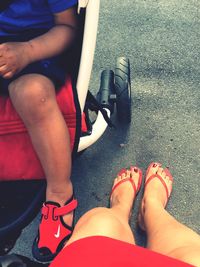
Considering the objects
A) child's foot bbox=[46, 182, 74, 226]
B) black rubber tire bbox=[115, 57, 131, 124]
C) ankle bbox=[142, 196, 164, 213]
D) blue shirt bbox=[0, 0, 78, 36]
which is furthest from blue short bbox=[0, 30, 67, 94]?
ankle bbox=[142, 196, 164, 213]

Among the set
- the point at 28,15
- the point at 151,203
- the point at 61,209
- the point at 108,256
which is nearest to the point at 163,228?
the point at 151,203

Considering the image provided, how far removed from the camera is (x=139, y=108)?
180 centimetres

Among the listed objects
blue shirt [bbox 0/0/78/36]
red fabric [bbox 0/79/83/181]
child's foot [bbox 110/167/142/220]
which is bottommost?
child's foot [bbox 110/167/142/220]

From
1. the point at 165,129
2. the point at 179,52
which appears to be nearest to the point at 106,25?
the point at 179,52

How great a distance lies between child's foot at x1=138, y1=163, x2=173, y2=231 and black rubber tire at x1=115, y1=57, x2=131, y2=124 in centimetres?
21

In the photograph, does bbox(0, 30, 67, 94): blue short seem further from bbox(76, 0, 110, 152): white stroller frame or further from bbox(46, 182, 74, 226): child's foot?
bbox(46, 182, 74, 226): child's foot

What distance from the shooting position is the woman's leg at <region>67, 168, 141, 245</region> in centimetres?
111

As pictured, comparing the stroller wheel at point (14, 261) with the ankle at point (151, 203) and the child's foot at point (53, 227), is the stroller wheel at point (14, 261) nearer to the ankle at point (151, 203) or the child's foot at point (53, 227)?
the child's foot at point (53, 227)

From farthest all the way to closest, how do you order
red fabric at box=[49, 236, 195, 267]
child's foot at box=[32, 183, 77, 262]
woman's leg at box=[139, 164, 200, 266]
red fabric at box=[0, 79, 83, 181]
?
child's foot at box=[32, 183, 77, 262], red fabric at box=[0, 79, 83, 181], woman's leg at box=[139, 164, 200, 266], red fabric at box=[49, 236, 195, 267]

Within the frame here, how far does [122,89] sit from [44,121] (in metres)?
0.49

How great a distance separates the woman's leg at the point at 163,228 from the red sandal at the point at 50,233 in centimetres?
25

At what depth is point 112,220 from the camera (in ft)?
3.92

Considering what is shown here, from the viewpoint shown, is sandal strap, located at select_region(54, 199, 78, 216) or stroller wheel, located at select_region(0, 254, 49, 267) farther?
sandal strap, located at select_region(54, 199, 78, 216)

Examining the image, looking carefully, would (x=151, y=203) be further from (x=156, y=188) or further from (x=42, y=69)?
(x=42, y=69)
